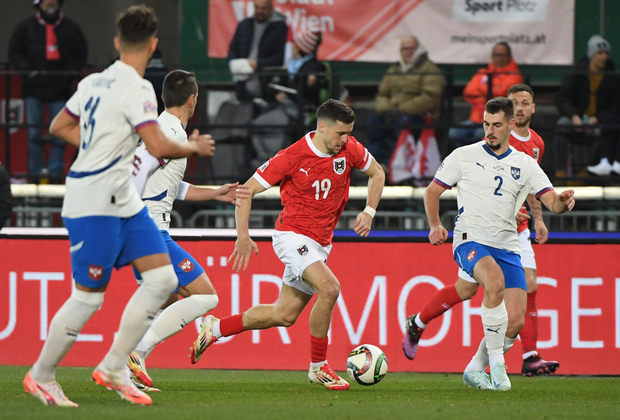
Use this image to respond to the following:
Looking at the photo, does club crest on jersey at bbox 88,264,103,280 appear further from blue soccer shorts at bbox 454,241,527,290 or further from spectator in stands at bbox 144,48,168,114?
spectator in stands at bbox 144,48,168,114

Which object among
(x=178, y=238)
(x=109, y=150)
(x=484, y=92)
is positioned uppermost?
(x=484, y=92)

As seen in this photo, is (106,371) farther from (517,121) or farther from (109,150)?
(517,121)

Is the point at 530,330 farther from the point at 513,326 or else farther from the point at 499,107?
the point at 499,107

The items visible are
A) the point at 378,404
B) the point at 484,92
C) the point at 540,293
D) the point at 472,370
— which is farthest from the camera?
the point at 484,92

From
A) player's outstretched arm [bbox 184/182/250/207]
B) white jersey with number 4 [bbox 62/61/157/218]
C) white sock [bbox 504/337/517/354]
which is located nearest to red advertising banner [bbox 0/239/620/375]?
white sock [bbox 504/337/517/354]

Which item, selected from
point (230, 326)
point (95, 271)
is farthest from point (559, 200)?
point (95, 271)

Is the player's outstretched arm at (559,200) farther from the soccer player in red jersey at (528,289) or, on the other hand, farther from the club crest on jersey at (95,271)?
the club crest on jersey at (95,271)

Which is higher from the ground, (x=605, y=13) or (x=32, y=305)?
(x=605, y=13)

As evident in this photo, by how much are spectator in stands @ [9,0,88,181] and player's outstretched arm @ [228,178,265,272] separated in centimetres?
440

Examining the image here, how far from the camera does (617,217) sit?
11523mm

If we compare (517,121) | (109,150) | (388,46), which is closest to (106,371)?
(109,150)

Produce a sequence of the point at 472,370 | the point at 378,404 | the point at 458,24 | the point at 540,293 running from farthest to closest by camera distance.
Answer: the point at 458,24 → the point at 540,293 → the point at 472,370 → the point at 378,404

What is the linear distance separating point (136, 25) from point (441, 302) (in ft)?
12.4

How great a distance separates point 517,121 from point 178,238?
348cm
